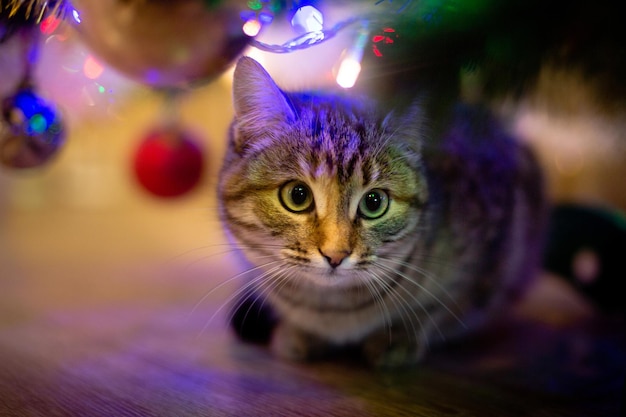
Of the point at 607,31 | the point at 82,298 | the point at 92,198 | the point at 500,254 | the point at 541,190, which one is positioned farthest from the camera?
the point at 92,198

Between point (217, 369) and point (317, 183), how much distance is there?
35 cm

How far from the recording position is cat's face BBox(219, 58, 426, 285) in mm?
738

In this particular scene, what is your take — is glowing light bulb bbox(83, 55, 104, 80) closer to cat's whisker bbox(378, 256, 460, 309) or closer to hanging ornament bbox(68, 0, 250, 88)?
hanging ornament bbox(68, 0, 250, 88)

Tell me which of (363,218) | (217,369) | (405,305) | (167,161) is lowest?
(217,369)

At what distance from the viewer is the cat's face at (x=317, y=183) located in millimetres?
738

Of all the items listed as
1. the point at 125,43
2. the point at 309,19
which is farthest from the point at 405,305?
the point at 125,43

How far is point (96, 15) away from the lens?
0.72 metres

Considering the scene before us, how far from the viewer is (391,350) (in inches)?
34.8

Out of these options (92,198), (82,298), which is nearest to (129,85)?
(82,298)

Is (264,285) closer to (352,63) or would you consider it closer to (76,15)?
(352,63)

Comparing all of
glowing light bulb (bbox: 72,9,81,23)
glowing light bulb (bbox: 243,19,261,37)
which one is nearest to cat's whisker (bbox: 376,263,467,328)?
glowing light bulb (bbox: 243,19,261,37)

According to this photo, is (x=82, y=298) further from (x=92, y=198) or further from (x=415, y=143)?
(x=92, y=198)

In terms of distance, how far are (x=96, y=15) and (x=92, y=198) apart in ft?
9.39

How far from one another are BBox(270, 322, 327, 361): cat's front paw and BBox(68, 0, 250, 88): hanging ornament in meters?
0.47
